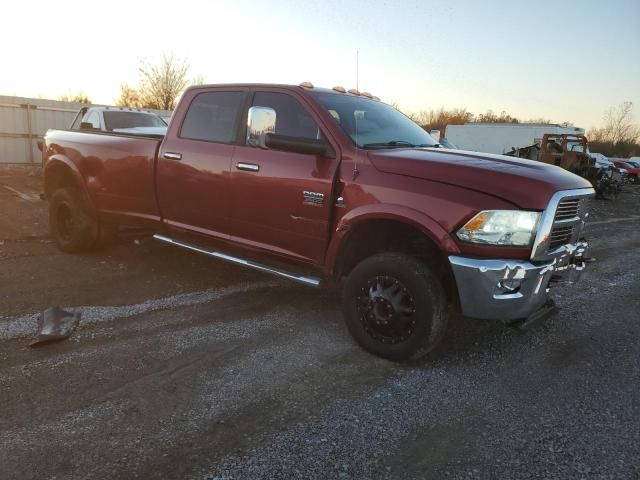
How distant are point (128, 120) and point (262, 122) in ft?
28.5

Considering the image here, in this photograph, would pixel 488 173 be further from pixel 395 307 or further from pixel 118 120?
pixel 118 120

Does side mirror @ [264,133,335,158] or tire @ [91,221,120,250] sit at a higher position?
side mirror @ [264,133,335,158]

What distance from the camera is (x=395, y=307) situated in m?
3.43

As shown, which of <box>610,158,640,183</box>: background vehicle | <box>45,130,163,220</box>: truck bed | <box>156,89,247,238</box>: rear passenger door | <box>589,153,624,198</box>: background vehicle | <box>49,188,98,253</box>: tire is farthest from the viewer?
<box>610,158,640,183</box>: background vehicle

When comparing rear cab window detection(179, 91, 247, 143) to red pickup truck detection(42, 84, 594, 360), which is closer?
red pickup truck detection(42, 84, 594, 360)

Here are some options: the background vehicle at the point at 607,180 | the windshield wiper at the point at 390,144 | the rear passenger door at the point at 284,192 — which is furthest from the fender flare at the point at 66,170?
the background vehicle at the point at 607,180

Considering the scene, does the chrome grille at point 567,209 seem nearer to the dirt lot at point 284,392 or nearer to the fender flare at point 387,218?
the fender flare at point 387,218

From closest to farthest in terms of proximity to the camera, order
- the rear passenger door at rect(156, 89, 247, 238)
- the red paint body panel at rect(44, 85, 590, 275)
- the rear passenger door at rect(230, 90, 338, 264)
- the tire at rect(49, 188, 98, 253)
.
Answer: the red paint body panel at rect(44, 85, 590, 275) → the rear passenger door at rect(230, 90, 338, 264) → the rear passenger door at rect(156, 89, 247, 238) → the tire at rect(49, 188, 98, 253)

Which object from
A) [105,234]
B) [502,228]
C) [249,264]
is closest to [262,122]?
[249,264]

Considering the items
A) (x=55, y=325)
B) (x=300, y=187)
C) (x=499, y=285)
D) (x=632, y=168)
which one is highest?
(x=300, y=187)

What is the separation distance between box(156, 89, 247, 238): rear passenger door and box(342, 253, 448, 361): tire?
1.51m

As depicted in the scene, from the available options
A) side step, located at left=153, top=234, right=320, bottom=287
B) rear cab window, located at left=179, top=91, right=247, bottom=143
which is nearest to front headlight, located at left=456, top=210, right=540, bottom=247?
side step, located at left=153, top=234, right=320, bottom=287

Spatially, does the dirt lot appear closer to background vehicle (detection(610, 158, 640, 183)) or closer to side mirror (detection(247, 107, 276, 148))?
side mirror (detection(247, 107, 276, 148))

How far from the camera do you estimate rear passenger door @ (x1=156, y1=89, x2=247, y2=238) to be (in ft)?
14.5
